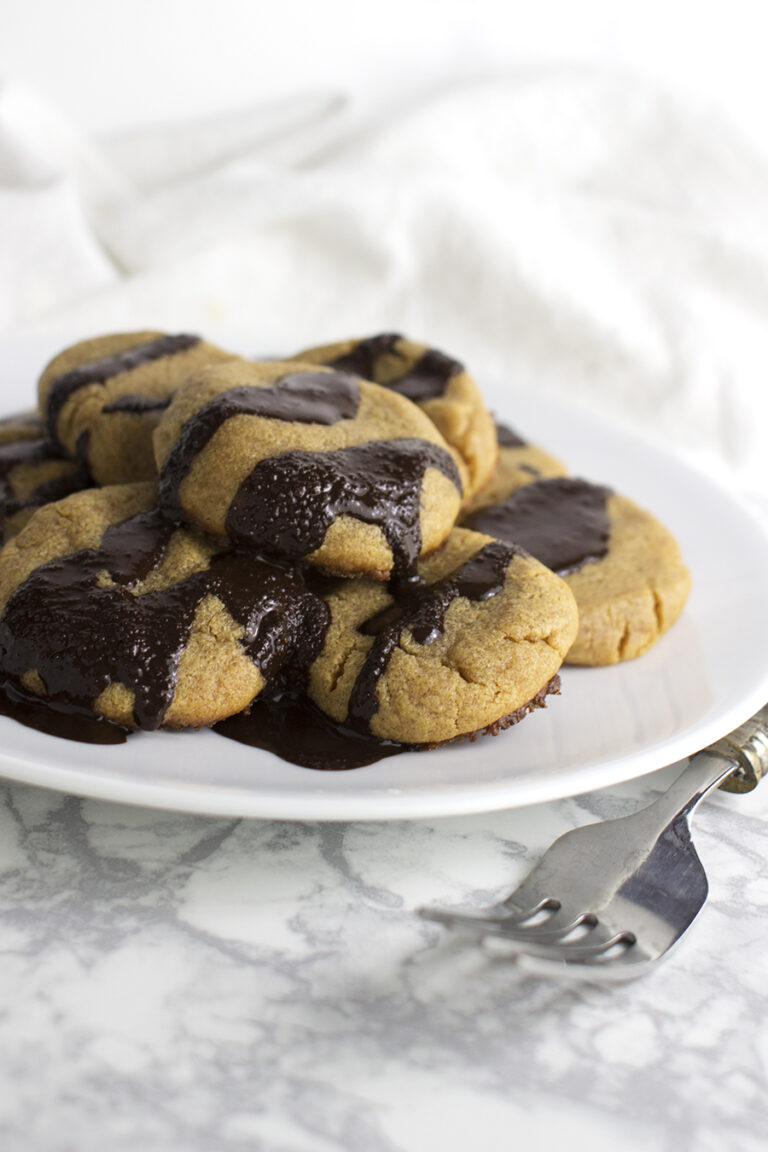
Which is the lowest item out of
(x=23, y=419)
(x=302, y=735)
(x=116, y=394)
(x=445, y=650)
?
(x=23, y=419)

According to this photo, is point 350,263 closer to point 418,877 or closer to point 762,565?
point 762,565

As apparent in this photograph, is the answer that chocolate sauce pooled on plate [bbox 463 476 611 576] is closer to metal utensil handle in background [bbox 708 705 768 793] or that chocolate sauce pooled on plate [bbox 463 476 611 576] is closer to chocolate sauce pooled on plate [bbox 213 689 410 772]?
metal utensil handle in background [bbox 708 705 768 793]

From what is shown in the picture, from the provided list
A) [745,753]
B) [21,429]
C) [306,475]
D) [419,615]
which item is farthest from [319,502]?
[21,429]

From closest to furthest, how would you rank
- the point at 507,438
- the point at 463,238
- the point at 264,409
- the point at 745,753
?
the point at 745,753, the point at 264,409, the point at 507,438, the point at 463,238

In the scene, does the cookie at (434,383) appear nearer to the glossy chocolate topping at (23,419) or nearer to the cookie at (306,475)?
the cookie at (306,475)

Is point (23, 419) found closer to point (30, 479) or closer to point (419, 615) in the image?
point (30, 479)

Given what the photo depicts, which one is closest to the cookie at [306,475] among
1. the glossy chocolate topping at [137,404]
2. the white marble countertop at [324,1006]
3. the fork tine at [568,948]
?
the glossy chocolate topping at [137,404]
